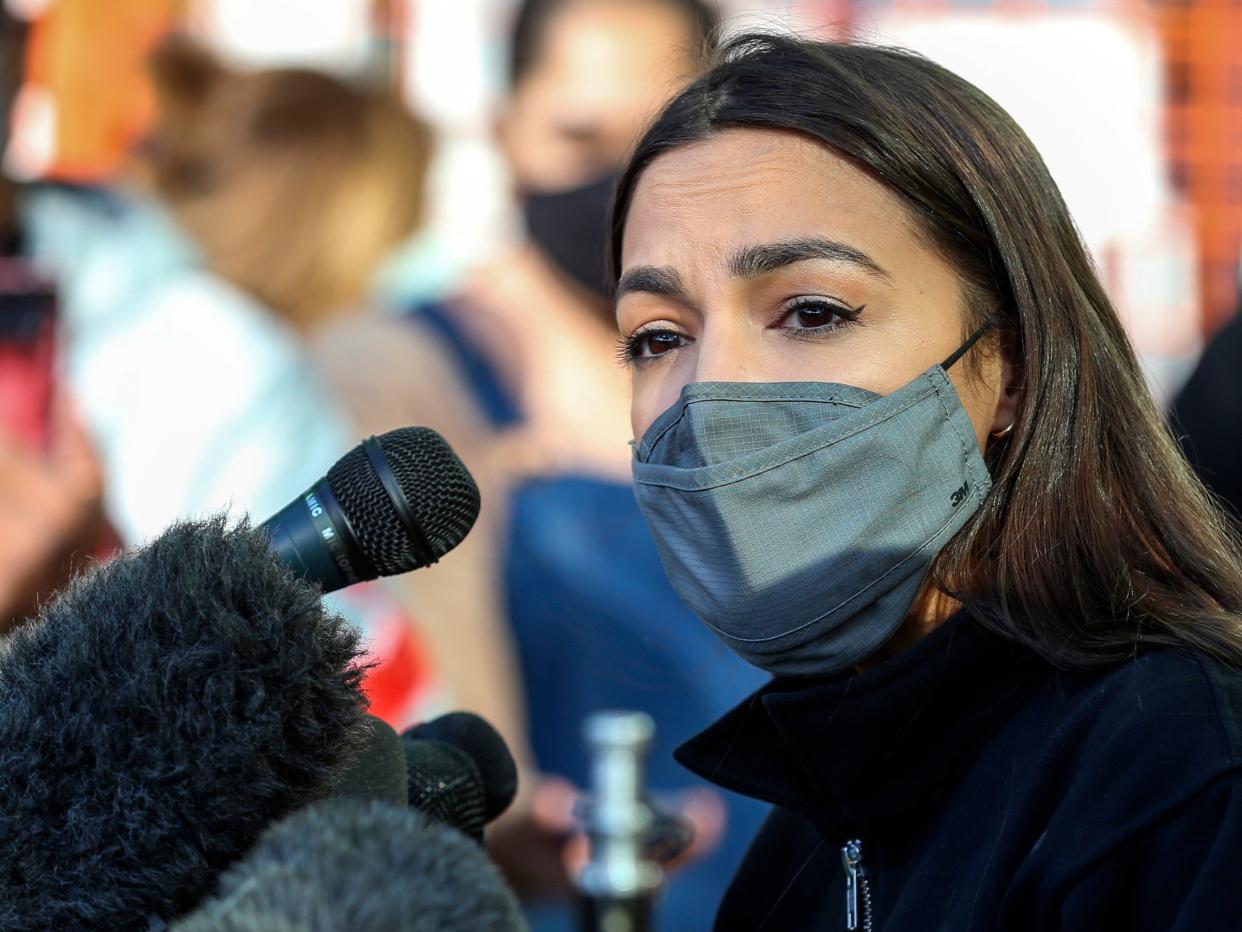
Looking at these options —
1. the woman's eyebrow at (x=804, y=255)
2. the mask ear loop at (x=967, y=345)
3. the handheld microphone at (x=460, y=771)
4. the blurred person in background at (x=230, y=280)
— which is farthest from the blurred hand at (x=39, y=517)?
the mask ear loop at (x=967, y=345)

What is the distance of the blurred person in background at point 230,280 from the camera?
12.6 feet

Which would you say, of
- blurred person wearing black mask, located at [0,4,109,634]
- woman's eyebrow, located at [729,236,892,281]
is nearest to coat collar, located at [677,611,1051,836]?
woman's eyebrow, located at [729,236,892,281]

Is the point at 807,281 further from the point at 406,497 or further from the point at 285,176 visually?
the point at 285,176

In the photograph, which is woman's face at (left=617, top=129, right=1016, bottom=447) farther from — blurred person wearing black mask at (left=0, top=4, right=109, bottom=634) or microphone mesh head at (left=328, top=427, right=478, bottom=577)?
blurred person wearing black mask at (left=0, top=4, right=109, bottom=634)

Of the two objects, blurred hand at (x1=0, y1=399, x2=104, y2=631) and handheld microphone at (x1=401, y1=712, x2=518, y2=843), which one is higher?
blurred hand at (x1=0, y1=399, x2=104, y2=631)

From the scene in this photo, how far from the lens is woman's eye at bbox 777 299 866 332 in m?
1.58

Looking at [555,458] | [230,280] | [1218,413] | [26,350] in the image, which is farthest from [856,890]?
[230,280]

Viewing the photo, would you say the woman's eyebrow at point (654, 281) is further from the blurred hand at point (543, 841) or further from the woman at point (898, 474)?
the blurred hand at point (543, 841)

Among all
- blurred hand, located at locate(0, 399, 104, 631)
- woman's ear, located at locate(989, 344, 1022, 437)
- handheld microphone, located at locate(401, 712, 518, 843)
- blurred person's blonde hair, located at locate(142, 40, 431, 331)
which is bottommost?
handheld microphone, located at locate(401, 712, 518, 843)

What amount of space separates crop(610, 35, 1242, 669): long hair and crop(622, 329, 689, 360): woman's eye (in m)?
0.23

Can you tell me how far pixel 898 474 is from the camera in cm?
154

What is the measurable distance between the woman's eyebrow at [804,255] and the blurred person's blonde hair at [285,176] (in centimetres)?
301

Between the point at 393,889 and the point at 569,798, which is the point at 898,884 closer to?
the point at 393,889

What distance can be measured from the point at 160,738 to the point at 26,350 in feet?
9.67
